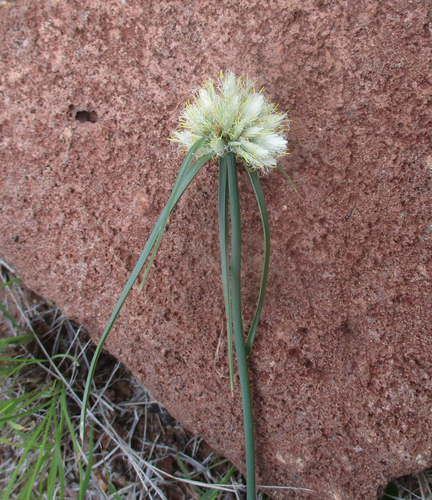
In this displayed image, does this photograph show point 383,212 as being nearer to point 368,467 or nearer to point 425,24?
point 425,24

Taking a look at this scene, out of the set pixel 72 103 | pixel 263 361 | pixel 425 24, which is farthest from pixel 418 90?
pixel 72 103

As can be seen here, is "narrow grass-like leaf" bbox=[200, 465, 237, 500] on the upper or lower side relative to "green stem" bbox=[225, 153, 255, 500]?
lower

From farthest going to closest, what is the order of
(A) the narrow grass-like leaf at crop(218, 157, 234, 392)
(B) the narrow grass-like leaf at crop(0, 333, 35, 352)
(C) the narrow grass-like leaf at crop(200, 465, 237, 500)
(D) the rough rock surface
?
(B) the narrow grass-like leaf at crop(0, 333, 35, 352) < (C) the narrow grass-like leaf at crop(200, 465, 237, 500) < (D) the rough rock surface < (A) the narrow grass-like leaf at crop(218, 157, 234, 392)

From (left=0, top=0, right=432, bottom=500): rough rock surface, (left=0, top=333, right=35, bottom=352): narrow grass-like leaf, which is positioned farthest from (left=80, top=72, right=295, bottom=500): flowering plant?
(left=0, top=333, right=35, bottom=352): narrow grass-like leaf

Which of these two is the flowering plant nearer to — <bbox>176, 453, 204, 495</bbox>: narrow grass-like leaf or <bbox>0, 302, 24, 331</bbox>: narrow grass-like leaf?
<bbox>176, 453, 204, 495</bbox>: narrow grass-like leaf

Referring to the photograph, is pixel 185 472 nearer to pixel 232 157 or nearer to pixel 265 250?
pixel 265 250

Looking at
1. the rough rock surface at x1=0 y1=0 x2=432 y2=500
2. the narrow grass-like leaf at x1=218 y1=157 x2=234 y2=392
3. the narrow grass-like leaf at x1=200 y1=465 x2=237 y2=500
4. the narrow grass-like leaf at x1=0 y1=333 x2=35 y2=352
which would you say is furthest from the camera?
the narrow grass-like leaf at x1=0 y1=333 x2=35 y2=352
